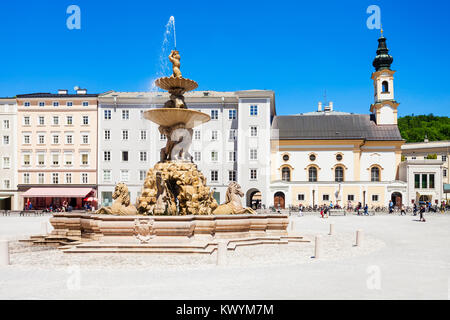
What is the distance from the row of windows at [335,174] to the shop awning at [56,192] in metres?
25.9

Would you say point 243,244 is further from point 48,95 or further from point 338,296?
point 48,95

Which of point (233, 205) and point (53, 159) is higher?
point (53, 159)

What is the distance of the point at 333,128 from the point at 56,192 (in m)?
37.6

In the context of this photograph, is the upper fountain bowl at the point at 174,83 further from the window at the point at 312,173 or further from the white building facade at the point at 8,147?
the window at the point at 312,173

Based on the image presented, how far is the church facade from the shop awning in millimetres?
23248

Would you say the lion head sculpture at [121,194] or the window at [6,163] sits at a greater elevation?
the window at [6,163]

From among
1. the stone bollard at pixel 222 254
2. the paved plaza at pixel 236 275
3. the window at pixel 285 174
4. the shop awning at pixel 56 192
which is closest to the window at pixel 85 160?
the shop awning at pixel 56 192

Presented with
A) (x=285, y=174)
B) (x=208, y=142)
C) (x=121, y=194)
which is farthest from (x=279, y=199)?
(x=121, y=194)

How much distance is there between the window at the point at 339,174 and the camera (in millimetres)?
56500

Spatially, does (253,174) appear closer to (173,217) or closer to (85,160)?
(85,160)

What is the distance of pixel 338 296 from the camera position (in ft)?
25.9

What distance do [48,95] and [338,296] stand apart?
2020 inches

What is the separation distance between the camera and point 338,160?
56719mm
